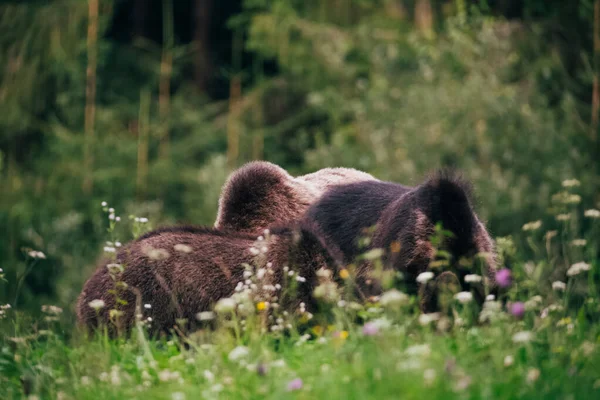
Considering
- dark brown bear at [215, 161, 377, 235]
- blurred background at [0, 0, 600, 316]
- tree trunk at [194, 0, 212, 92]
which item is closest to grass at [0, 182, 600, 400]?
dark brown bear at [215, 161, 377, 235]

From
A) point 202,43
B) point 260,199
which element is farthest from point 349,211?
point 202,43

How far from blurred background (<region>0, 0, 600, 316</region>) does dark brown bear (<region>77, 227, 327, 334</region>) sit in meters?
8.16

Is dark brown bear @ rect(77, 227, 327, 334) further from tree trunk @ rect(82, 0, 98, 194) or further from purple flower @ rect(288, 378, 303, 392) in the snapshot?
tree trunk @ rect(82, 0, 98, 194)

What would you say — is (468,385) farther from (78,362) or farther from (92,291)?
(92,291)

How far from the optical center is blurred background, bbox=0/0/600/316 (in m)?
14.1

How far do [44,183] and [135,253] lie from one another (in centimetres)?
1257

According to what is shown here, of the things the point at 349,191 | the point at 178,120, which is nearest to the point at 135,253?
the point at 349,191

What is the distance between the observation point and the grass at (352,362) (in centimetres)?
313

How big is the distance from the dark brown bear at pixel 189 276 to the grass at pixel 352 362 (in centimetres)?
40

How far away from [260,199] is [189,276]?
1258mm

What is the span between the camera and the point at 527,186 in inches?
546

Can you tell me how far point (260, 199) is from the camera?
6.18 m

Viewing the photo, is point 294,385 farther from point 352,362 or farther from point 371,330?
point 352,362

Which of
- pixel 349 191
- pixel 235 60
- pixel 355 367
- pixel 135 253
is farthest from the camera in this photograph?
pixel 235 60
